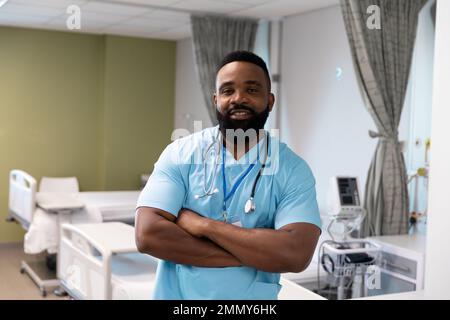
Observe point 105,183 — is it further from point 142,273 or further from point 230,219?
point 230,219

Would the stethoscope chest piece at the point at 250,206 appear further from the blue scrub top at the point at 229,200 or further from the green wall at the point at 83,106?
the green wall at the point at 83,106

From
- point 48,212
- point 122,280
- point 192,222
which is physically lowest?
point 122,280

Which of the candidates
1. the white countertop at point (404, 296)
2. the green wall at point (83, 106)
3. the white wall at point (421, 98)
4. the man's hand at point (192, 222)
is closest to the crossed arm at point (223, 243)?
the man's hand at point (192, 222)

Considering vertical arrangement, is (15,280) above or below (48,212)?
below

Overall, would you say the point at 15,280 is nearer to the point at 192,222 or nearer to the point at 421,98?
the point at 421,98

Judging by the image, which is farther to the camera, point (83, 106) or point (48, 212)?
point (83, 106)

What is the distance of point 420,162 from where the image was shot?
3484mm

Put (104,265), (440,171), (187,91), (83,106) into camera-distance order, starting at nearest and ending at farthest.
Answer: (440,171)
(104,265)
(83,106)
(187,91)

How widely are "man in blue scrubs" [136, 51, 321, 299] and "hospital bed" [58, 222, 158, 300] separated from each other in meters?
1.41

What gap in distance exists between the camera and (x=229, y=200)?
4.27 feet

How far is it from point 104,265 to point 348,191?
1305 mm

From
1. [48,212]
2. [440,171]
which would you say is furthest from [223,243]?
[48,212]

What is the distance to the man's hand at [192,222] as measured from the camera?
125 cm

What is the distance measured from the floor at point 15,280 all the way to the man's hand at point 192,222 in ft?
9.69
